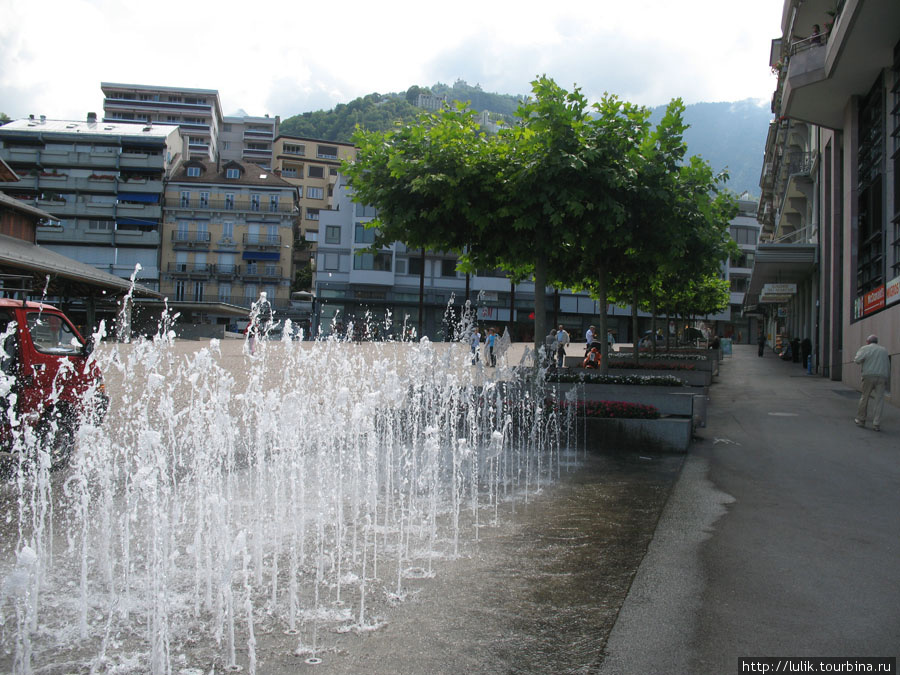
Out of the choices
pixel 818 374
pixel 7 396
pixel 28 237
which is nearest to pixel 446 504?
pixel 7 396

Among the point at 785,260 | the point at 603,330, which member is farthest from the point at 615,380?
the point at 785,260

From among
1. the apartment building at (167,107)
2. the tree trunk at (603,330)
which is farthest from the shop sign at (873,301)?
the apartment building at (167,107)

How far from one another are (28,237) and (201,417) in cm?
3206

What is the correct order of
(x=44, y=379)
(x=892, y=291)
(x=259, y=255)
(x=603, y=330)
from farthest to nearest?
(x=259, y=255)
(x=603, y=330)
(x=892, y=291)
(x=44, y=379)

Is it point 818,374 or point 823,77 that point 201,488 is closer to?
point 823,77

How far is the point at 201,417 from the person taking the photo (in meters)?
13.9

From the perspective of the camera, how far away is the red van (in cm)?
837

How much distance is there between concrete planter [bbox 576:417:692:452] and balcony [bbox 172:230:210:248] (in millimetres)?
69950

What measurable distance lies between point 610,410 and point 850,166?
15.7 m

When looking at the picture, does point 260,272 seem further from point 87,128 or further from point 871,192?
point 871,192

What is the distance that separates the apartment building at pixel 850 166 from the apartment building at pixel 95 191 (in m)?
62.1

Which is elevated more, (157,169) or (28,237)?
(157,169)

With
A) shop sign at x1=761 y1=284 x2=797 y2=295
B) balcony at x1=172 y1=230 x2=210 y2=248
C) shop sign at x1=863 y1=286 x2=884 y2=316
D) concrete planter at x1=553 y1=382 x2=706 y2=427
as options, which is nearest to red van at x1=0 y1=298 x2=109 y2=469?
concrete planter at x1=553 y1=382 x2=706 y2=427

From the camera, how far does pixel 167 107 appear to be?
11300 centimetres
